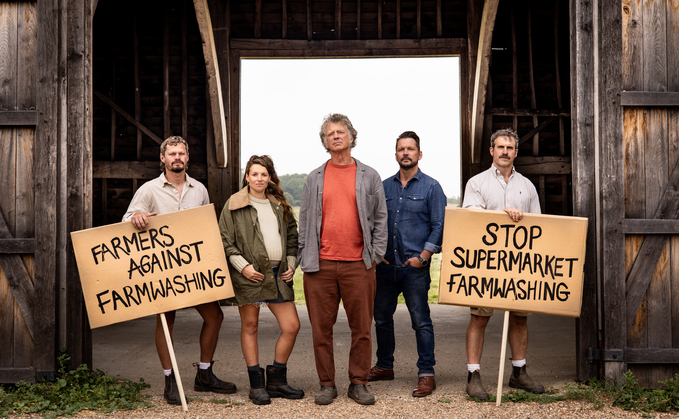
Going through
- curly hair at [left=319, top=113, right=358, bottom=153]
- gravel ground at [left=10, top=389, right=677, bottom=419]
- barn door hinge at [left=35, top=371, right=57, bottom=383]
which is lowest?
gravel ground at [left=10, top=389, right=677, bottom=419]

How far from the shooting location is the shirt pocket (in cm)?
374

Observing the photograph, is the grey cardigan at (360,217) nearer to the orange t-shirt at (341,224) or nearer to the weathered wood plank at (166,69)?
the orange t-shirt at (341,224)

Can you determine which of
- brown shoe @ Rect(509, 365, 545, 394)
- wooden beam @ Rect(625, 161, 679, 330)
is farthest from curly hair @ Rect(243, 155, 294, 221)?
wooden beam @ Rect(625, 161, 679, 330)

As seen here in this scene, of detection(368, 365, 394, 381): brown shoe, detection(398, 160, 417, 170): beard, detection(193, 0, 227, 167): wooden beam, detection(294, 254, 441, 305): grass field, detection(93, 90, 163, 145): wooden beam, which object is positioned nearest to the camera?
detection(398, 160, 417, 170): beard

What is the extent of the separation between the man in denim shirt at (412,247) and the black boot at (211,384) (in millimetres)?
1145

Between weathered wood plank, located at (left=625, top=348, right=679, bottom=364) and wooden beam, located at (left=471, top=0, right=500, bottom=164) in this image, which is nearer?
weathered wood plank, located at (left=625, top=348, right=679, bottom=364)

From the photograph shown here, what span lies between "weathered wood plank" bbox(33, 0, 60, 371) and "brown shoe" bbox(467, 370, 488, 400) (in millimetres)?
2843

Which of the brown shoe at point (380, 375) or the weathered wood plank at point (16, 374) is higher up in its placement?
the weathered wood plank at point (16, 374)

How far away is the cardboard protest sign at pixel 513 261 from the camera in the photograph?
3.35 meters

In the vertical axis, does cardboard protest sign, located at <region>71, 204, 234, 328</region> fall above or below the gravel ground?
above

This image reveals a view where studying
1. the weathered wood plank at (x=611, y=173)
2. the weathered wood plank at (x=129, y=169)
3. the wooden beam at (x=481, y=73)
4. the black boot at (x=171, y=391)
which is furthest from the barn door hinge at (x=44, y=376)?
the wooden beam at (x=481, y=73)

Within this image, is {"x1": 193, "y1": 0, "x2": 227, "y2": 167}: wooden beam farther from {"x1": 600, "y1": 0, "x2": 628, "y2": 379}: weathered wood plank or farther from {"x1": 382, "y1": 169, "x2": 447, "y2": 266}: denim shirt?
{"x1": 600, "y1": 0, "x2": 628, "y2": 379}: weathered wood plank

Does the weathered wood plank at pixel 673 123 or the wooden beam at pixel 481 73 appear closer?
the weathered wood plank at pixel 673 123

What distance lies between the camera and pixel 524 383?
3643mm
